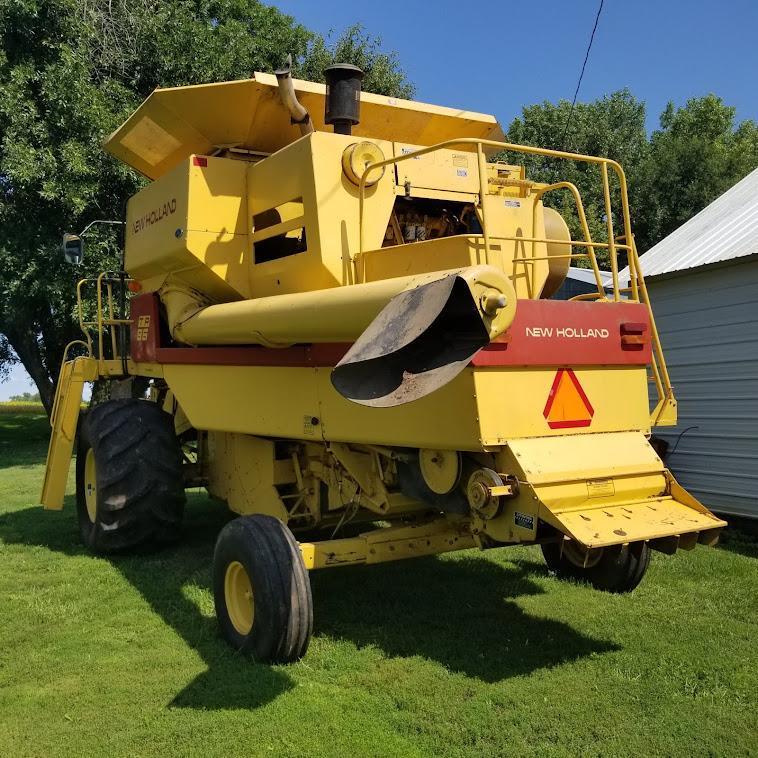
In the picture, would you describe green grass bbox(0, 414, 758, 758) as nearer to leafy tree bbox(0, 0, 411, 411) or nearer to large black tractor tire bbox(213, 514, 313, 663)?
large black tractor tire bbox(213, 514, 313, 663)

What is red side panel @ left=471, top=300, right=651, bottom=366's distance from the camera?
12.7 ft

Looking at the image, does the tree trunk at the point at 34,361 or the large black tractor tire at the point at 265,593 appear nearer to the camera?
the large black tractor tire at the point at 265,593

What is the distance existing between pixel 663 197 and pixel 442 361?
22.9 m

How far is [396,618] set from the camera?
4.96m

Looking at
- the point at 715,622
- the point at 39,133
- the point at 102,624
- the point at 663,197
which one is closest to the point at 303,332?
the point at 102,624

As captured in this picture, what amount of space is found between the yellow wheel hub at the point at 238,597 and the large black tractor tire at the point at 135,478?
5.59ft

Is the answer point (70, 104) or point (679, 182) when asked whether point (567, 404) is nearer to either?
point (70, 104)

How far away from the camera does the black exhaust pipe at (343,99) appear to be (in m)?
5.02

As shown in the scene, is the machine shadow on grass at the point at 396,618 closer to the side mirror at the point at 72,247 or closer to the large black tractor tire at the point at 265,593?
the large black tractor tire at the point at 265,593

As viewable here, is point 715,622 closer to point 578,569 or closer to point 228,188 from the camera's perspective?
point 578,569

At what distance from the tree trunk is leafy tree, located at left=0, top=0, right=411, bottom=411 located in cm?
115

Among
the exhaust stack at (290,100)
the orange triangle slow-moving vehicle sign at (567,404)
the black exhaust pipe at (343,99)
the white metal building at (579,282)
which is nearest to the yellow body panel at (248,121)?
the exhaust stack at (290,100)

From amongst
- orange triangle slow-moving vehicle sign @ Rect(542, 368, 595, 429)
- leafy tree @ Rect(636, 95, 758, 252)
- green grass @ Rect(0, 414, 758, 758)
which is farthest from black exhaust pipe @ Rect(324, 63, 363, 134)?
leafy tree @ Rect(636, 95, 758, 252)

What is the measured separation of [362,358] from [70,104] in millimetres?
11861
